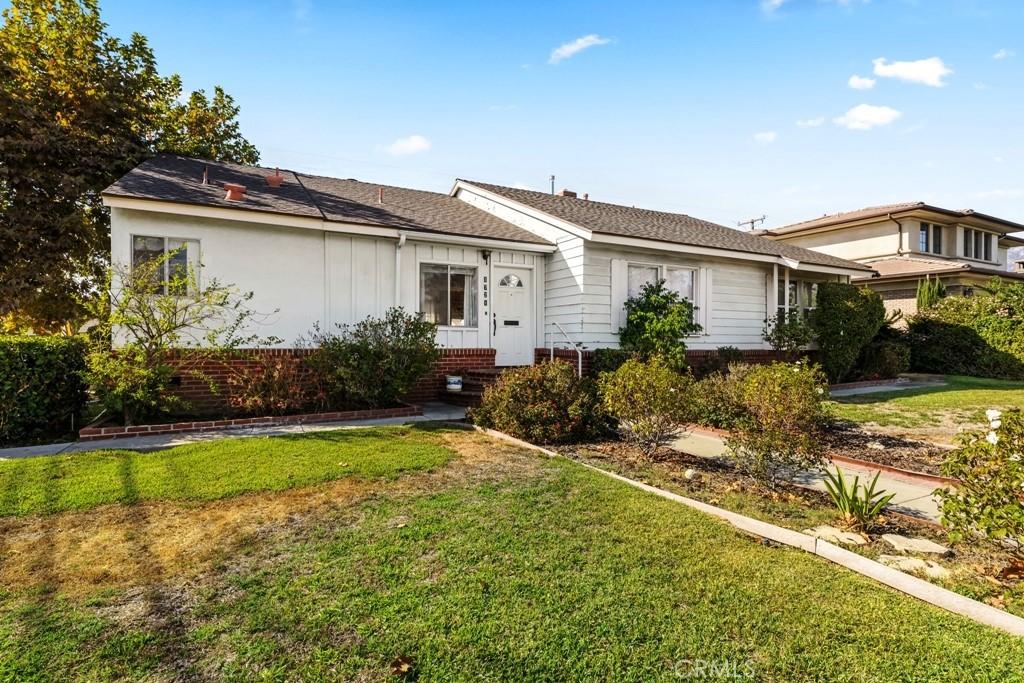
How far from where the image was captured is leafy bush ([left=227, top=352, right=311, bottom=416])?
29.9ft

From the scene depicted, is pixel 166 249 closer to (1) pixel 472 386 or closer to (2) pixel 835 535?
(1) pixel 472 386

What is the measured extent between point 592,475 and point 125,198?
29.7 ft

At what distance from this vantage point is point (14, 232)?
12.1 m

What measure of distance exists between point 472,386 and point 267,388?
407cm

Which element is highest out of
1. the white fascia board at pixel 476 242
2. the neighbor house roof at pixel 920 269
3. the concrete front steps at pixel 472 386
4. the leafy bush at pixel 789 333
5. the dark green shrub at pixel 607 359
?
the neighbor house roof at pixel 920 269

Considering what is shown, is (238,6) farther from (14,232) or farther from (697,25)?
(697,25)

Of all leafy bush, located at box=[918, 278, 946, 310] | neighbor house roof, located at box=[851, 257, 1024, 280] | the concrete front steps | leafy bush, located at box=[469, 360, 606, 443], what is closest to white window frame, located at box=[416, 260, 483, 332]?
the concrete front steps

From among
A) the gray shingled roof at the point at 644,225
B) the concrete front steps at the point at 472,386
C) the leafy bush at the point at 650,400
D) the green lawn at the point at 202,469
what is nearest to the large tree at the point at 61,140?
the green lawn at the point at 202,469

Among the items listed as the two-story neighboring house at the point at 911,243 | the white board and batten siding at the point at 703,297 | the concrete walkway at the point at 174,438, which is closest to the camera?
the concrete walkway at the point at 174,438

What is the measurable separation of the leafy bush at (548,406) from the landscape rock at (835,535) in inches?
142

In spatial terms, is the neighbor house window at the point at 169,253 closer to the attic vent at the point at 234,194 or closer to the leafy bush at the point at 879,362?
the attic vent at the point at 234,194

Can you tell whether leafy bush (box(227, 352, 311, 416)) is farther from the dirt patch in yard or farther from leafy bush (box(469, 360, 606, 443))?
the dirt patch in yard

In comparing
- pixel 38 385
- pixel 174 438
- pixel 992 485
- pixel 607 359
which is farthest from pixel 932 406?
pixel 38 385

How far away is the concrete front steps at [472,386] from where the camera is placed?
1098 cm
